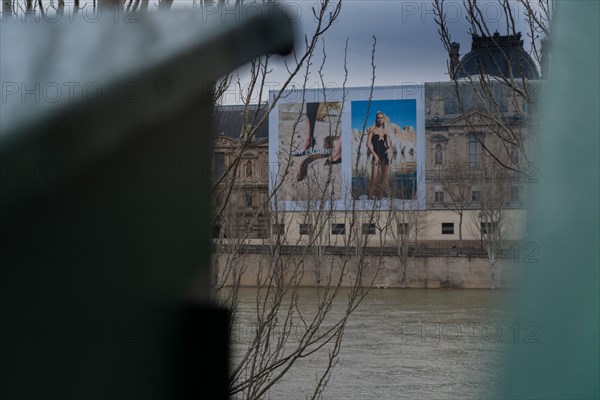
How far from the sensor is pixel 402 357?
42.0ft

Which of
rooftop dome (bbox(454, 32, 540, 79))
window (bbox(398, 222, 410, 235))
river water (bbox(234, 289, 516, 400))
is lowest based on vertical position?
river water (bbox(234, 289, 516, 400))

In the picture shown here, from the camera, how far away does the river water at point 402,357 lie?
10859 mm

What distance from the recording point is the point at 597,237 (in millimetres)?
755

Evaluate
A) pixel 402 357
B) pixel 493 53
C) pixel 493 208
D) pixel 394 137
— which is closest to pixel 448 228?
pixel 394 137

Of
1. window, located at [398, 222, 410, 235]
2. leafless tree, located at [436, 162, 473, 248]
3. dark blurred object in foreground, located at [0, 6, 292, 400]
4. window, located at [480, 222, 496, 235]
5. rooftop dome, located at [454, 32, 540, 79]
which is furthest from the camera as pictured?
leafless tree, located at [436, 162, 473, 248]

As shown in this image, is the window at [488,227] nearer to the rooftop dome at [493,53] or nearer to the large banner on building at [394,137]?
the large banner on building at [394,137]

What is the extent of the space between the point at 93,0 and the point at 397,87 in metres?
27.0

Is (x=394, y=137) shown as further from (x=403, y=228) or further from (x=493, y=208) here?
(x=493, y=208)

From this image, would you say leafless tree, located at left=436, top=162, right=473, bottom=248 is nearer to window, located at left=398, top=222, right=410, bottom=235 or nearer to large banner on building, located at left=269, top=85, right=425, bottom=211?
large banner on building, located at left=269, top=85, right=425, bottom=211

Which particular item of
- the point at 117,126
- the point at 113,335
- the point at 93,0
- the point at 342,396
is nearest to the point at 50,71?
the point at 117,126

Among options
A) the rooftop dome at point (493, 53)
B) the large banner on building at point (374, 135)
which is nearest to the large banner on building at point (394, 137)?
the large banner on building at point (374, 135)

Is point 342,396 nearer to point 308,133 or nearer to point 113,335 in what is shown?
point 113,335

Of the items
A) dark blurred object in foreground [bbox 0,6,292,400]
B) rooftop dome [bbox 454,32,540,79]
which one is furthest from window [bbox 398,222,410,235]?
dark blurred object in foreground [bbox 0,6,292,400]

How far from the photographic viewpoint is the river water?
10859mm
